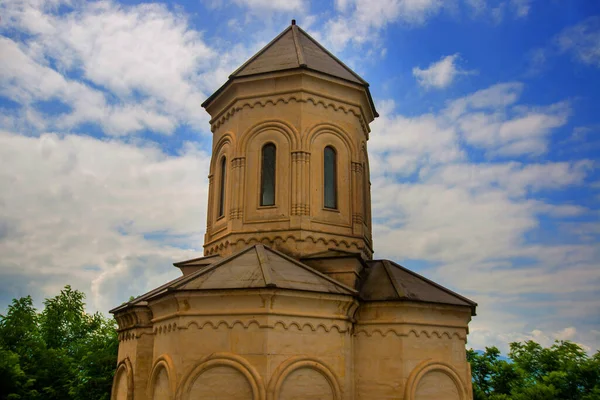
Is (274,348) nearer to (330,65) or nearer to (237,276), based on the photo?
(237,276)

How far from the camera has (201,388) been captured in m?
11.6

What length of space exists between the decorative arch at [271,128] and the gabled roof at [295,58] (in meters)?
Answer: 1.62

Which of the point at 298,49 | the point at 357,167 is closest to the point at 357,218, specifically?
the point at 357,167

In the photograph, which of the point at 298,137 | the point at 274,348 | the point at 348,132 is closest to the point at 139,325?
the point at 274,348

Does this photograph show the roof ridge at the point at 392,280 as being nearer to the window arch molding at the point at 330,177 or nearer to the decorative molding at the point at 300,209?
the window arch molding at the point at 330,177

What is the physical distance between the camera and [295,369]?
11.8m

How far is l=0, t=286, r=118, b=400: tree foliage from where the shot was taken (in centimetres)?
2688

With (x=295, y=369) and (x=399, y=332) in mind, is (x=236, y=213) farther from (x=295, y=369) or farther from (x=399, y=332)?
(x=399, y=332)

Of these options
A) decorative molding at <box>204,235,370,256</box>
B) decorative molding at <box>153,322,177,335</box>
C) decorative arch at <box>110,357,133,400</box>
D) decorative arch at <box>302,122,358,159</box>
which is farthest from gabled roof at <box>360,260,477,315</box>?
decorative arch at <box>110,357,133,400</box>

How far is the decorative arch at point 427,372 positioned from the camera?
1301cm

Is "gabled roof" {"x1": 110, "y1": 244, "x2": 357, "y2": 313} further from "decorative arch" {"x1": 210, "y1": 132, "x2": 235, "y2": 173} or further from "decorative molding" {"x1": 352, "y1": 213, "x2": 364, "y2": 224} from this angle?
"decorative arch" {"x1": 210, "y1": 132, "x2": 235, "y2": 173}

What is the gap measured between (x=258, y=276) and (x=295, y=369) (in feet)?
7.00

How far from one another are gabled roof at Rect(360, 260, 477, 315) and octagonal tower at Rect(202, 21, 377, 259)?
905mm

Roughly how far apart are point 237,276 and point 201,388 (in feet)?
8.10
